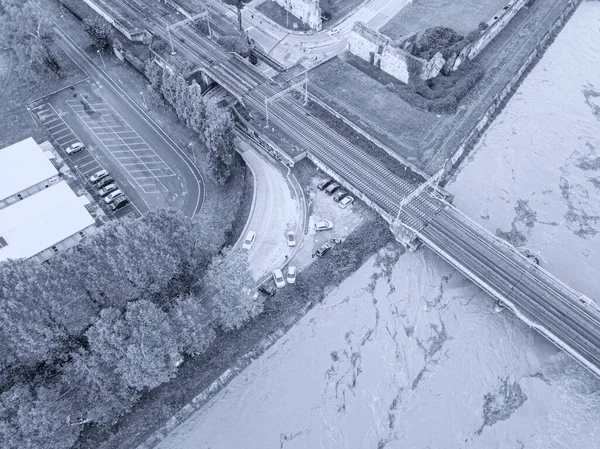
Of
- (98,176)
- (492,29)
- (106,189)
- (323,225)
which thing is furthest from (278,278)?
(492,29)

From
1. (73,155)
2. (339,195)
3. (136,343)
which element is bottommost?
(339,195)

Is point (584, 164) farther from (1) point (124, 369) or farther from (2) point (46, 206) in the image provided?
(2) point (46, 206)

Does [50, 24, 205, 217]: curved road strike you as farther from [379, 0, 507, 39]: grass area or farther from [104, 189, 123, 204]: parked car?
[379, 0, 507, 39]: grass area

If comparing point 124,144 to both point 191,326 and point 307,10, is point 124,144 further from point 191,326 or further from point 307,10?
point 307,10

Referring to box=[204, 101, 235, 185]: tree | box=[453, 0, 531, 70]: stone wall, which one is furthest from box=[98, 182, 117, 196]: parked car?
box=[453, 0, 531, 70]: stone wall

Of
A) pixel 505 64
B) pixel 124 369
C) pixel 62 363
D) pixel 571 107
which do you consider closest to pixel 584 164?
pixel 571 107

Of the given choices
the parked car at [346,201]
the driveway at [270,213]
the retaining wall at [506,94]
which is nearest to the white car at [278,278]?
the driveway at [270,213]
